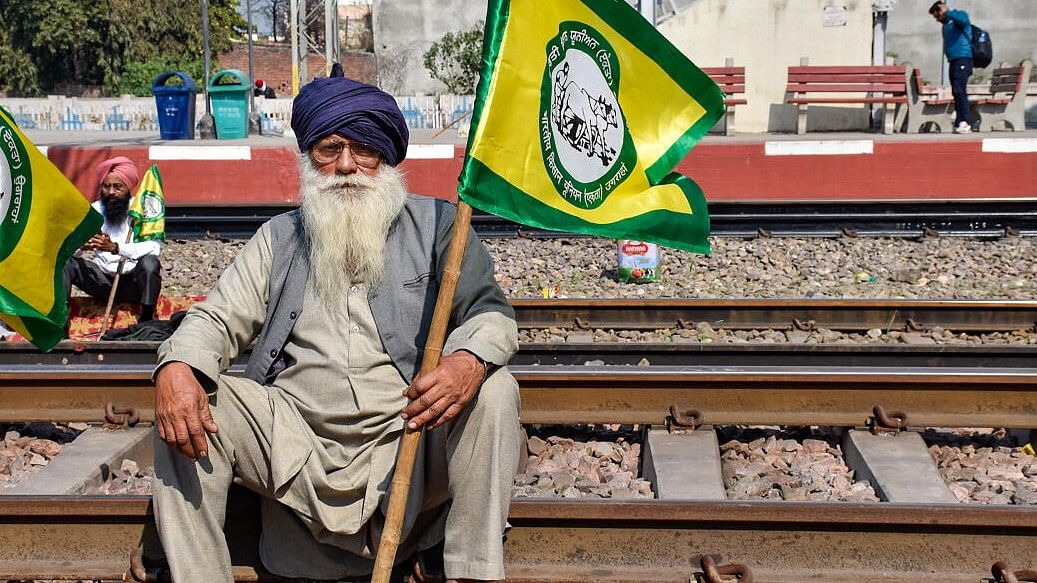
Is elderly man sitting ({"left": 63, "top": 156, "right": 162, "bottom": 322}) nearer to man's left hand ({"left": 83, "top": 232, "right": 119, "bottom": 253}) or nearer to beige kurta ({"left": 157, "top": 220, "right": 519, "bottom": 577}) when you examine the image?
man's left hand ({"left": 83, "top": 232, "right": 119, "bottom": 253})

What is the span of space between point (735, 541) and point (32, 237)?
8.55ft

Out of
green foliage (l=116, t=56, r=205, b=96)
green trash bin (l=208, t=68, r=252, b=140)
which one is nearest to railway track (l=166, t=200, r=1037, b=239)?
green trash bin (l=208, t=68, r=252, b=140)

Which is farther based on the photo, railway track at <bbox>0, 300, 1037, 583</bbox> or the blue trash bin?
the blue trash bin

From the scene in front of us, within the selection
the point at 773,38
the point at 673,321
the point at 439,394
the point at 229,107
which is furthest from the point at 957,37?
the point at 439,394

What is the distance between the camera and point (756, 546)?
10.6 ft

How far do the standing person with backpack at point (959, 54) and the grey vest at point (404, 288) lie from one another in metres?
13.6

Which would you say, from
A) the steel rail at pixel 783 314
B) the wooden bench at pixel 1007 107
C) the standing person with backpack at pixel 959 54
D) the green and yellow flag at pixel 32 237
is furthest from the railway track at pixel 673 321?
the wooden bench at pixel 1007 107

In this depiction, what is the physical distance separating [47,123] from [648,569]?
2847 cm

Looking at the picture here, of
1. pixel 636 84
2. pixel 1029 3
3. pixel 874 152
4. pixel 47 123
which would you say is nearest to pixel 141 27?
pixel 47 123

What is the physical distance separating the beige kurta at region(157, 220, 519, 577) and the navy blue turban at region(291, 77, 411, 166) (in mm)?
375

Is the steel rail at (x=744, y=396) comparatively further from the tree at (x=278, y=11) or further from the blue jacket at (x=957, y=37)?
the tree at (x=278, y=11)

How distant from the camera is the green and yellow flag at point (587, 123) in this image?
2.79 meters

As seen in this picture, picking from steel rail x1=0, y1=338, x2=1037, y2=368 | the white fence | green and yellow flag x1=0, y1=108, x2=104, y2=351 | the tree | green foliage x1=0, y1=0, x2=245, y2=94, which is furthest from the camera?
the tree

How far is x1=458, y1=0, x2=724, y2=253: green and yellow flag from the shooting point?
279cm
